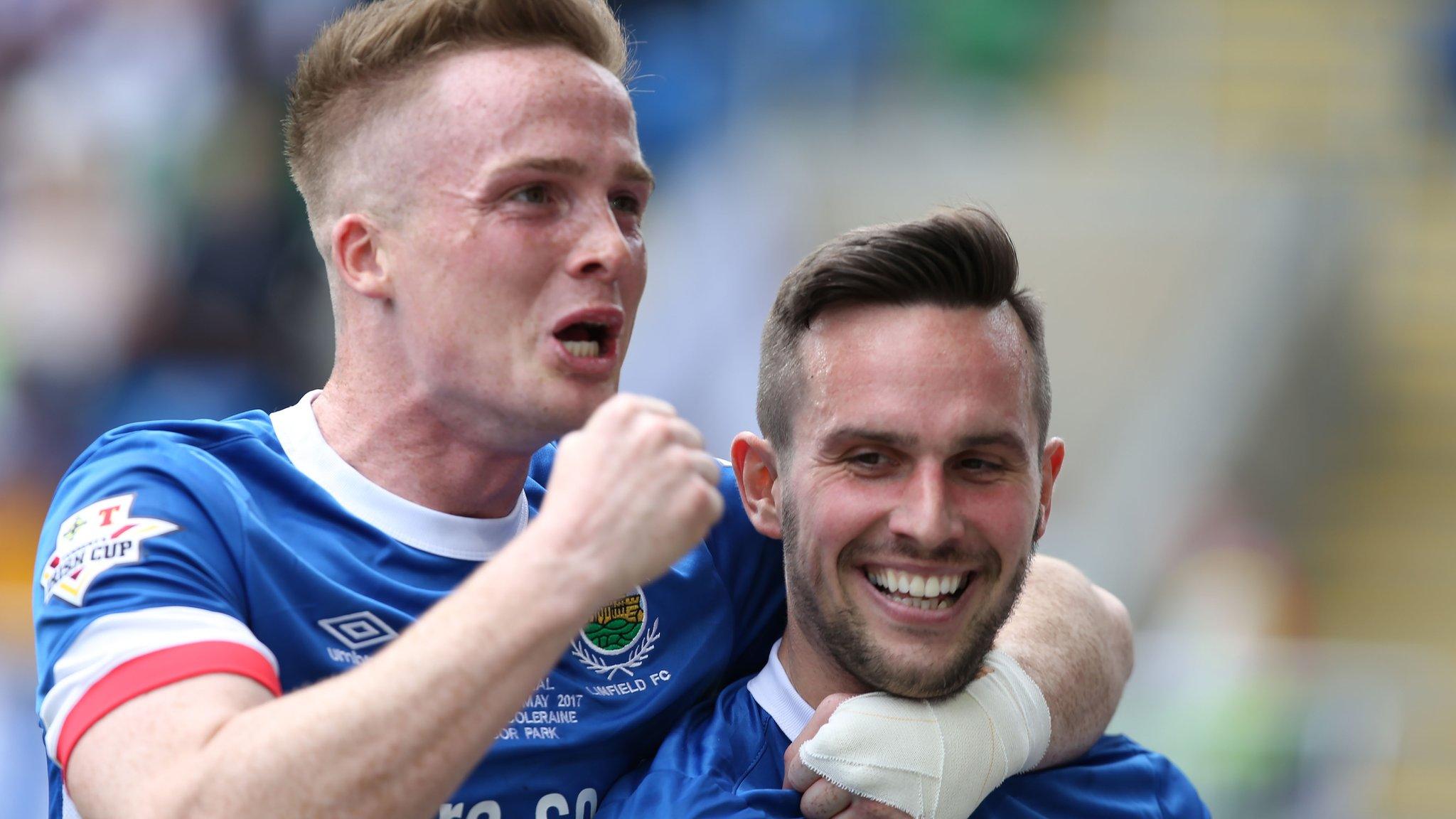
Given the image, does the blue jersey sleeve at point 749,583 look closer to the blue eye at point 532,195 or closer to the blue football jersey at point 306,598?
the blue football jersey at point 306,598

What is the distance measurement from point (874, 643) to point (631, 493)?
78cm

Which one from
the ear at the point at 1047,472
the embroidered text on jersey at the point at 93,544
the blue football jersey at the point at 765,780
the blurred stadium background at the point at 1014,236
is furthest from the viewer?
the blurred stadium background at the point at 1014,236

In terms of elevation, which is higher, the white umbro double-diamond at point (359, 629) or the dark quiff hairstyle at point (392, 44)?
the dark quiff hairstyle at point (392, 44)

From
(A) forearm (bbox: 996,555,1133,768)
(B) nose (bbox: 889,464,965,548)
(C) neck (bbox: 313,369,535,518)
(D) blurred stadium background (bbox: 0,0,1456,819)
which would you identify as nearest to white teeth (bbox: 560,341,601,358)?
(C) neck (bbox: 313,369,535,518)

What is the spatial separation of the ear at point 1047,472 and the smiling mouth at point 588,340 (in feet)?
2.54

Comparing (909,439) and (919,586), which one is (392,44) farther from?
(919,586)

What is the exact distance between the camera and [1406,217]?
8.86m

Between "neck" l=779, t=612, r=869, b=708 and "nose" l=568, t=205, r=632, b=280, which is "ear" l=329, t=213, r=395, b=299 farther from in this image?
"neck" l=779, t=612, r=869, b=708

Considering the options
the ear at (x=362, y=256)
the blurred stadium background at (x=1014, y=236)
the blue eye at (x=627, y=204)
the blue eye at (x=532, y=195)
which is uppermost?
the blue eye at (x=532, y=195)

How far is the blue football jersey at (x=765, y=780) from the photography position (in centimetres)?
257

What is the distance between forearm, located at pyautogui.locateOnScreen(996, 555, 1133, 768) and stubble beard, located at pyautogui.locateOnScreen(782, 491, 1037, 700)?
0.74ft

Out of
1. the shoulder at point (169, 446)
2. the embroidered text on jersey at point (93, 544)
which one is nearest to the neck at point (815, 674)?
the shoulder at point (169, 446)

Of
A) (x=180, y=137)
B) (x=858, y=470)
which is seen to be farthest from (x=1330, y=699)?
(x=180, y=137)

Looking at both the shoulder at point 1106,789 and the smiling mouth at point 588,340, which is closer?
the smiling mouth at point 588,340
